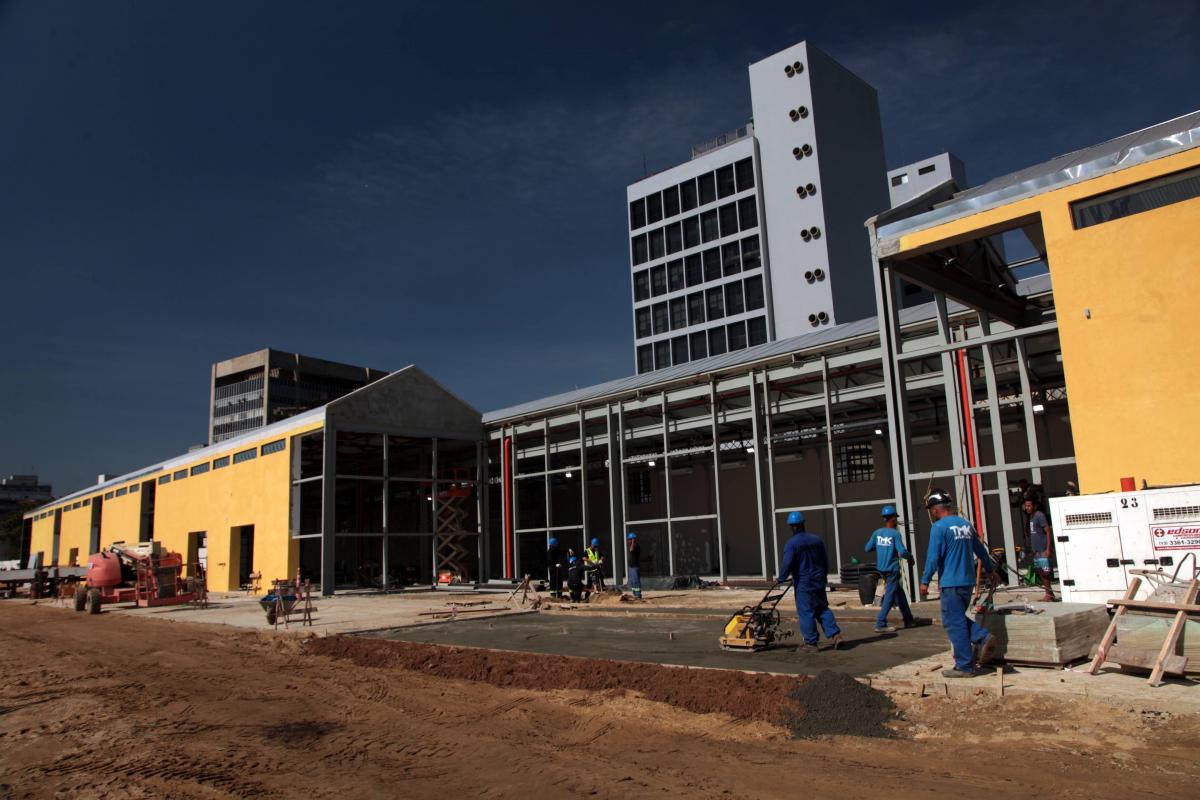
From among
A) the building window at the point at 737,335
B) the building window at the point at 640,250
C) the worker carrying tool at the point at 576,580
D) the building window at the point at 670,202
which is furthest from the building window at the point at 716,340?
the worker carrying tool at the point at 576,580

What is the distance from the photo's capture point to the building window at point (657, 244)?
6694 centimetres

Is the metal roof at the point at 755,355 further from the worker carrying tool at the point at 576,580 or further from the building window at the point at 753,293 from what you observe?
the building window at the point at 753,293

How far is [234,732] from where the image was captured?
6957mm

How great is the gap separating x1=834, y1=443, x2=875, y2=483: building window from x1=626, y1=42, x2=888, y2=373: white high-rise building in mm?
29267

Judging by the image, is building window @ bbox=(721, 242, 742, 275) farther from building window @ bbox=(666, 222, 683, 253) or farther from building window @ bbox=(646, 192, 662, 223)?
building window @ bbox=(646, 192, 662, 223)

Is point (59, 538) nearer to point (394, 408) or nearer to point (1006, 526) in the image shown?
point (394, 408)

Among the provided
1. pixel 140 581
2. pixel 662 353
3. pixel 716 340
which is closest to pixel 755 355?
pixel 140 581

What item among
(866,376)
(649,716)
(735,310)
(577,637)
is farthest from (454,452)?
(735,310)

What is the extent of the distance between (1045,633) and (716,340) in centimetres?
5611

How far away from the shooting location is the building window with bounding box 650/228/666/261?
220 feet

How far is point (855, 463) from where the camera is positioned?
1029 inches

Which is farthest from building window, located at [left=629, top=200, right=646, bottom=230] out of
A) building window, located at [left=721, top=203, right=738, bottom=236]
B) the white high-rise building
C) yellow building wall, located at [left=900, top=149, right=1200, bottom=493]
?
yellow building wall, located at [left=900, top=149, right=1200, bottom=493]

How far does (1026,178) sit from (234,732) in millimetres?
13267

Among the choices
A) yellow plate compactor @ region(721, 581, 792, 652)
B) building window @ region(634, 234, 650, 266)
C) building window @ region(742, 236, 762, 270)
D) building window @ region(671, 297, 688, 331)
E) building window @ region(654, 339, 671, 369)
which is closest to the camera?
yellow plate compactor @ region(721, 581, 792, 652)
